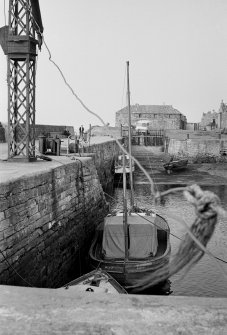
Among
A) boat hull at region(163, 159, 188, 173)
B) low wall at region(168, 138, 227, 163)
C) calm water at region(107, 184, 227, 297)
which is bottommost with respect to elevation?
calm water at region(107, 184, 227, 297)

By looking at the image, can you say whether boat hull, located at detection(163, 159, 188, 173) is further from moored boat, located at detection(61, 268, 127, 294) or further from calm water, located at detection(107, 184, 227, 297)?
moored boat, located at detection(61, 268, 127, 294)

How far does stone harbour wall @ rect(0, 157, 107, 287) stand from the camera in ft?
25.7

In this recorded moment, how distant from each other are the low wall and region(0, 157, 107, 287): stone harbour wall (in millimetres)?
33631

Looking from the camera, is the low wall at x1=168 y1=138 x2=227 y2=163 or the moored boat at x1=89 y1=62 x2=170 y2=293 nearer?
the moored boat at x1=89 y1=62 x2=170 y2=293

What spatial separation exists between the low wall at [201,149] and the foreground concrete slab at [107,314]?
42.2 metres

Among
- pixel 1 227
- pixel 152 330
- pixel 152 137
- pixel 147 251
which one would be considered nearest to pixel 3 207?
pixel 1 227

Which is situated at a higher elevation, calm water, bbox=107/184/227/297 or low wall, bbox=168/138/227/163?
low wall, bbox=168/138/227/163

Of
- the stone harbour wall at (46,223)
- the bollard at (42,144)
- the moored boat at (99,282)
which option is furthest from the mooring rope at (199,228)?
the bollard at (42,144)

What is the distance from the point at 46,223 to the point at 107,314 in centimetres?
567

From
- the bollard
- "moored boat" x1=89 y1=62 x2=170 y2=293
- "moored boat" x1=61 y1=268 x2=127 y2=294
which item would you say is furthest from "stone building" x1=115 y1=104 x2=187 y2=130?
"moored boat" x1=61 y1=268 x2=127 y2=294

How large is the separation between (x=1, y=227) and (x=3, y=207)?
0.41 metres

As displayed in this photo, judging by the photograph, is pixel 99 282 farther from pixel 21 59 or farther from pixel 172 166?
pixel 172 166

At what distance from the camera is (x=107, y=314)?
185 inches

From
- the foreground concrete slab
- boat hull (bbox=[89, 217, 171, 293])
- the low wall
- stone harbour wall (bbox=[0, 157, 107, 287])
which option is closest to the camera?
the foreground concrete slab
